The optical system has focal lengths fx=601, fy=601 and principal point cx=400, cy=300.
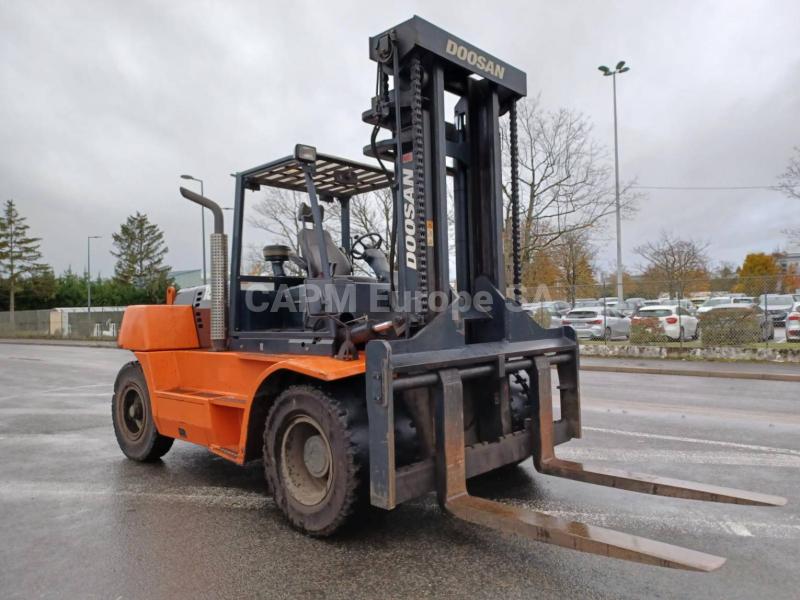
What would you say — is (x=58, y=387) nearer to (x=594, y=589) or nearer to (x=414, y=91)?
(x=414, y=91)

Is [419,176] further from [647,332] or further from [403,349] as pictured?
[647,332]

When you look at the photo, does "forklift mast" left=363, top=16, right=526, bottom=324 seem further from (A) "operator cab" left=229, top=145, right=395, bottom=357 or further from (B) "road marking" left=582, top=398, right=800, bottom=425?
(B) "road marking" left=582, top=398, right=800, bottom=425

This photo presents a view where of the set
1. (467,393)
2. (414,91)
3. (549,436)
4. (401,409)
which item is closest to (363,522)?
(401,409)

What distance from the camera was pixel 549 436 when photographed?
4766 millimetres

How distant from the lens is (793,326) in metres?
18.6

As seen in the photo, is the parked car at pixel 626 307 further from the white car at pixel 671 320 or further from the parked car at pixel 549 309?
Answer: the white car at pixel 671 320

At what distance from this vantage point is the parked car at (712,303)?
17672 mm

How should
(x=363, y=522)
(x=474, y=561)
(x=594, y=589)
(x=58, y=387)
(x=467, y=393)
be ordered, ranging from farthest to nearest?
(x=58, y=387), (x=467, y=393), (x=363, y=522), (x=474, y=561), (x=594, y=589)

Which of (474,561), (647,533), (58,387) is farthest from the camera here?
(58,387)

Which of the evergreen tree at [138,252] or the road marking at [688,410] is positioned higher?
the evergreen tree at [138,252]

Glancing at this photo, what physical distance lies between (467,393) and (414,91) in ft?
7.49

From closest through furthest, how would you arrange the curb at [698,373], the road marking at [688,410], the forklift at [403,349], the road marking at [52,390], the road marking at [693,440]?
the forklift at [403,349] < the road marking at [693,440] < the road marking at [688,410] < the road marking at [52,390] < the curb at [698,373]

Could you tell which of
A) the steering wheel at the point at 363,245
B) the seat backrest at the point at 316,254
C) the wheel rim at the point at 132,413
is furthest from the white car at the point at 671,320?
the wheel rim at the point at 132,413

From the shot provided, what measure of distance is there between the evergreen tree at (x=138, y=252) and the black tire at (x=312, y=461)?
7395 centimetres
